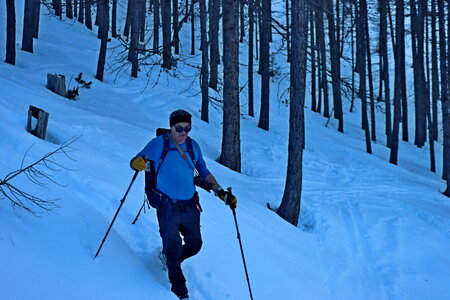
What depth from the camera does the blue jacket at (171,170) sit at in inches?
153

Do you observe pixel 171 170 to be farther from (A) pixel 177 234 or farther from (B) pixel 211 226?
(B) pixel 211 226

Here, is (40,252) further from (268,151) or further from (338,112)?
(338,112)

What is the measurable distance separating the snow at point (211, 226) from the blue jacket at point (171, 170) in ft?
3.05

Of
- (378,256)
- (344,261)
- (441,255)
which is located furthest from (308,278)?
(441,255)

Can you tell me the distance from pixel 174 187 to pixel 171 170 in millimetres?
169

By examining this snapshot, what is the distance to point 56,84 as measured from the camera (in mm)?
12773

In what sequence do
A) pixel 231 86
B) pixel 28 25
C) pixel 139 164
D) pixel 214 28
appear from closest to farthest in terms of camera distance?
1. pixel 139 164
2. pixel 231 86
3. pixel 214 28
4. pixel 28 25

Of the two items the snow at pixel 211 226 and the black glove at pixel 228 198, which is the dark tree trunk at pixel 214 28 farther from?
the black glove at pixel 228 198

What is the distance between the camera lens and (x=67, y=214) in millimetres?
4465

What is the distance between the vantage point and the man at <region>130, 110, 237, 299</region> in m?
3.89

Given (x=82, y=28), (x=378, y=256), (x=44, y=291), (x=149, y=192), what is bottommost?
(x=378, y=256)

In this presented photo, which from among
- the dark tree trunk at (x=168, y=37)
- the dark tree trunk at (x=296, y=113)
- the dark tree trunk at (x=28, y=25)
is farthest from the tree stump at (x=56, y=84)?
the dark tree trunk at (x=296, y=113)

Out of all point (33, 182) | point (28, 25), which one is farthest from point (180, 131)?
point (28, 25)

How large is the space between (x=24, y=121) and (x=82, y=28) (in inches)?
876
